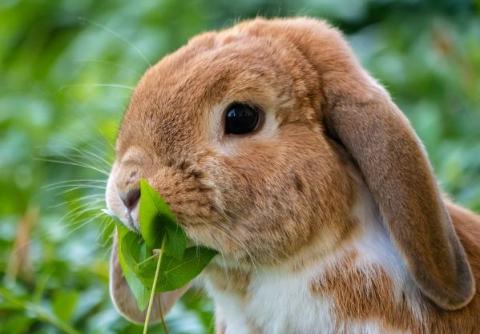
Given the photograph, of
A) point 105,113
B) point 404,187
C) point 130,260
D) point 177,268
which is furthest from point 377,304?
point 105,113

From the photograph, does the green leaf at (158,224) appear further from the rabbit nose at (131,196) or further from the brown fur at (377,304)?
the brown fur at (377,304)

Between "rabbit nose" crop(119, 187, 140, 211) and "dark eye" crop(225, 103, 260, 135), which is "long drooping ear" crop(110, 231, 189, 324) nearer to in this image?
"rabbit nose" crop(119, 187, 140, 211)

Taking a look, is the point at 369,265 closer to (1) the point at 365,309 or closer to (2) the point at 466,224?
(1) the point at 365,309

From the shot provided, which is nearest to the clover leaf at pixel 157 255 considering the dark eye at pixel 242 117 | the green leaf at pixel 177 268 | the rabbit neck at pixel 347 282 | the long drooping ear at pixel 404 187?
the green leaf at pixel 177 268

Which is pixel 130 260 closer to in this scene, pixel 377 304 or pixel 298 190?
pixel 298 190

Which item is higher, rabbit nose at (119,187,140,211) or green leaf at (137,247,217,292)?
rabbit nose at (119,187,140,211)

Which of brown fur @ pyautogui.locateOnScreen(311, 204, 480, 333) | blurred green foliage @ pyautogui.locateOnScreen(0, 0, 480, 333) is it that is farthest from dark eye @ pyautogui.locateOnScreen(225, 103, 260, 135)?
blurred green foliage @ pyautogui.locateOnScreen(0, 0, 480, 333)

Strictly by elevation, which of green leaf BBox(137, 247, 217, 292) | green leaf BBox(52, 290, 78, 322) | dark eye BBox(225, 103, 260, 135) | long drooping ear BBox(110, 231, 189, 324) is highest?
dark eye BBox(225, 103, 260, 135)
